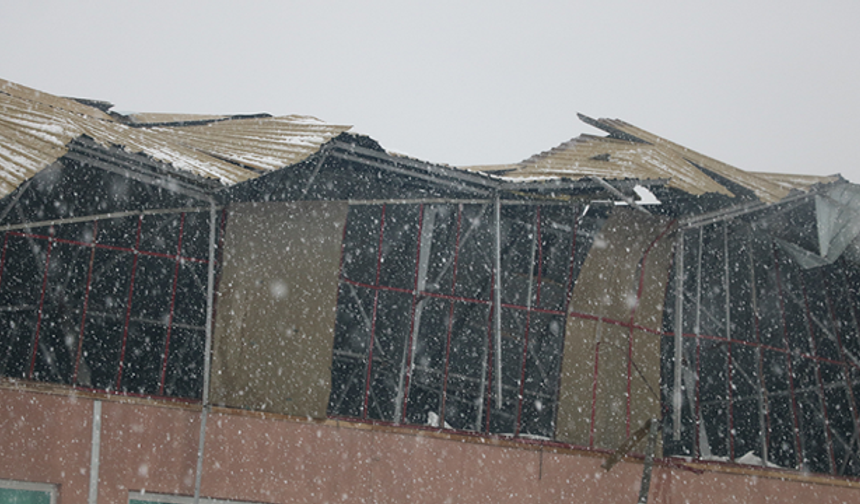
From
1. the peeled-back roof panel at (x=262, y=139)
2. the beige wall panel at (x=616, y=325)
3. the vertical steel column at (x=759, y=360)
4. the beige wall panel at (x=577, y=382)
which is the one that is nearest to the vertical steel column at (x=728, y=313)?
the vertical steel column at (x=759, y=360)

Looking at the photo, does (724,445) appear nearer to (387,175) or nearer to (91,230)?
(387,175)

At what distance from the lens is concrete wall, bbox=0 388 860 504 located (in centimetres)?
763

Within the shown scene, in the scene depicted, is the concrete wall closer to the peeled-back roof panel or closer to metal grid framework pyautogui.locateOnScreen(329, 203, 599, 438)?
metal grid framework pyautogui.locateOnScreen(329, 203, 599, 438)

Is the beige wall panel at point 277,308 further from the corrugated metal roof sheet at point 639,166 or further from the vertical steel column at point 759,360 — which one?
the vertical steel column at point 759,360

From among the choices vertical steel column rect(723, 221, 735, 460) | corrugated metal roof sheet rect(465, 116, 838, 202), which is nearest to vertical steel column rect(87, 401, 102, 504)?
corrugated metal roof sheet rect(465, 116, 838, 202)

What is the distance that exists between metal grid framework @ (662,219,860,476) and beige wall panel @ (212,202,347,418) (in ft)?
17.2

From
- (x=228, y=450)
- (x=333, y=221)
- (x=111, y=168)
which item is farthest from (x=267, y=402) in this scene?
(x=111, y=168)

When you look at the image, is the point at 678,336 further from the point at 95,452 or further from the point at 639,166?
the point at 95,452

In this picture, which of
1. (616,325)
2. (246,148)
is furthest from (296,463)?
(616,325)

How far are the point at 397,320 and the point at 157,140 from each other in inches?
160

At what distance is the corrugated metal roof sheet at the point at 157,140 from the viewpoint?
6367 millimetres

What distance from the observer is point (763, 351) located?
34.8 feet

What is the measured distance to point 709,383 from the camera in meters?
10.6

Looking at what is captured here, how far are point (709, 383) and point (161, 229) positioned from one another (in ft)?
28.0
